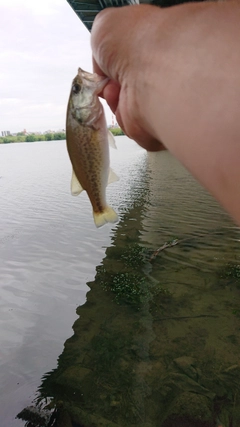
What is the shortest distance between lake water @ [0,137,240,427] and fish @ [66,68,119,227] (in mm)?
6022

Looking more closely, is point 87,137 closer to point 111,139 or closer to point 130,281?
point 111,139

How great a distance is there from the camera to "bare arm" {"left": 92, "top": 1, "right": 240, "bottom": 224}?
0.80 meters

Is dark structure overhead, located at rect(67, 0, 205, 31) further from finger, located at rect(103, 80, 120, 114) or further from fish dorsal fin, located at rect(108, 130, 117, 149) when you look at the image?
finger, located at rect(103, 80, 120, 114)

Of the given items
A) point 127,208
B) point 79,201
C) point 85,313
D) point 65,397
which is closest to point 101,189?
point 65,397

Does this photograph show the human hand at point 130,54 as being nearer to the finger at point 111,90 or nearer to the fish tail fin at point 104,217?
the finger at point 111,90

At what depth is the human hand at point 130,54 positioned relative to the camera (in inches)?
43.7

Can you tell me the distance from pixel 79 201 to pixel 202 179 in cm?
2719

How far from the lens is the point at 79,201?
91.6 feet

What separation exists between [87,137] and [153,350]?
304 inches

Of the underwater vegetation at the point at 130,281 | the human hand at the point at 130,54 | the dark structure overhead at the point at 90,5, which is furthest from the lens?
the dark structure overhead at the point at 90,5

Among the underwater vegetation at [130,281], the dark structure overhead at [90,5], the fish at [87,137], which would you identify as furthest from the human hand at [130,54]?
the dark structure overhead at [90,5]

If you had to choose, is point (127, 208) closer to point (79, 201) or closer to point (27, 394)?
point (79, 201)

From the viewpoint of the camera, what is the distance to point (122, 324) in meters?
10.4

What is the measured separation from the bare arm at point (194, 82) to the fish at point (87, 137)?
1.09 meters
